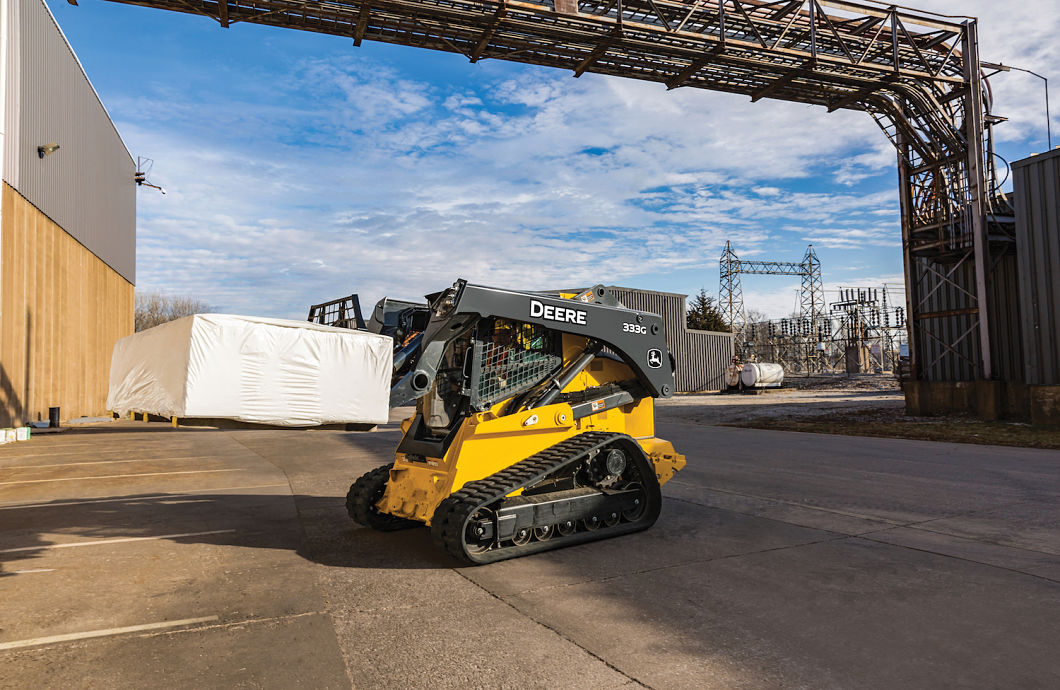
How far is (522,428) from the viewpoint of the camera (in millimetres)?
6234

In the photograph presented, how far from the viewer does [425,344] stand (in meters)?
6.00

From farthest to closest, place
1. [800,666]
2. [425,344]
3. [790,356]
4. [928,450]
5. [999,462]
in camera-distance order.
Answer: [790,356], [928,450], [999,462], [425,344], [800,666]

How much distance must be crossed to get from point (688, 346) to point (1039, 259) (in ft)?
88.7

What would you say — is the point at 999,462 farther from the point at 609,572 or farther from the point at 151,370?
the point at 151,370

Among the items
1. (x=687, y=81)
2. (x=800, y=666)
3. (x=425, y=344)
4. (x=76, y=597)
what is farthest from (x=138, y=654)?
(x=687, y=81)

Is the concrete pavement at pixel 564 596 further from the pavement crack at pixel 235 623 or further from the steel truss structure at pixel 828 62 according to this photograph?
the steel truss structure at pixel 828 62

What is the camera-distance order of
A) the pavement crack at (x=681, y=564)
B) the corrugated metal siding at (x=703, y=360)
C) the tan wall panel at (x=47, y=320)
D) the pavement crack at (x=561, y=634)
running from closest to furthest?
the pavement crack at (x=561, y=634)
the pavement crack at (x=681, y=564)
the tan wall panel at (x=47, y=320)
the corrugated metal siding at (x=703, y=360)

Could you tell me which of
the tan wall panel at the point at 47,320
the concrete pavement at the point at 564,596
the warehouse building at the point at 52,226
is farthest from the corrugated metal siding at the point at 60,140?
the concrete pavement at the point at 564,596

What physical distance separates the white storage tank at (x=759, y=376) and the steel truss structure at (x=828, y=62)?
719 inches

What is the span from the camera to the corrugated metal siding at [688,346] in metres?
41.5

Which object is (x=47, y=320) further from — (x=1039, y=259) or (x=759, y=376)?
(x=759, y=376)

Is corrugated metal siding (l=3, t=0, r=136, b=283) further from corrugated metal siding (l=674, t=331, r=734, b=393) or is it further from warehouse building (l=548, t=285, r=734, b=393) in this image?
corrugated metal siding (l=674, t=331, r=734, b=393)

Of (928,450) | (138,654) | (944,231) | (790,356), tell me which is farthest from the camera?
(790,356)

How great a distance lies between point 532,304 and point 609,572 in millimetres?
2462
